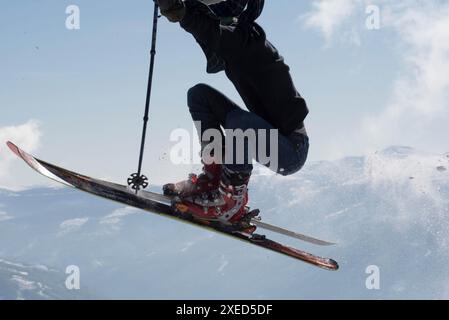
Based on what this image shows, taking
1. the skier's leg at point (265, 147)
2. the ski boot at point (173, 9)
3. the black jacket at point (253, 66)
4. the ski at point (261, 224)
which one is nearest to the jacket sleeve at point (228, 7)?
the black jacket at point (253, 66)

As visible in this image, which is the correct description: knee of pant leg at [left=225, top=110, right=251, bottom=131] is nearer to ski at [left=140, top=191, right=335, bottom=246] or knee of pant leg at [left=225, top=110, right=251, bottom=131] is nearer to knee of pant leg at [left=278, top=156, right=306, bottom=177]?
knee of pant leg at [left=278, top=156, right=306, bottom=177]

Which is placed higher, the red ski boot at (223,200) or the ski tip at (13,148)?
the ski tip at (13,148)

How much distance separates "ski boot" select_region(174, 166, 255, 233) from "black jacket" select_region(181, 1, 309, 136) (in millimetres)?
1177

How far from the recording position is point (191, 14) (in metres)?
6.94

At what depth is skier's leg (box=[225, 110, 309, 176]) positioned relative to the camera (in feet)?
25.4

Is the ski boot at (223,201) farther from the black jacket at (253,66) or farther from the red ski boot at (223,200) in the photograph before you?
the black jacket at (253,66)

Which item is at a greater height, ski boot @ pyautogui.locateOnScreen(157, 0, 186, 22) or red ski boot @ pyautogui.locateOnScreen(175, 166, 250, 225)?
ski boot @ pyautogui.locateOnScreen(157, 0, 186, 22)

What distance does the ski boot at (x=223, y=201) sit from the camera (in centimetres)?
862

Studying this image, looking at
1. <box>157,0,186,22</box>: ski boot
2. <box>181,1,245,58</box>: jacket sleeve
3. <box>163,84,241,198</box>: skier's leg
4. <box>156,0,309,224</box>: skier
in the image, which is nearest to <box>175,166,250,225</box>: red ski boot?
<box>156,0,309,224</box>: skier

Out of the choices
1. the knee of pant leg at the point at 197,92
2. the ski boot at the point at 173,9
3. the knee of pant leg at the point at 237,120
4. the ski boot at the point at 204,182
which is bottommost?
the ski boot at the point at 204,182

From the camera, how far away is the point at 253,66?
754 centimetres

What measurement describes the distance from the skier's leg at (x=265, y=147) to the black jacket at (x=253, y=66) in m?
0.21
